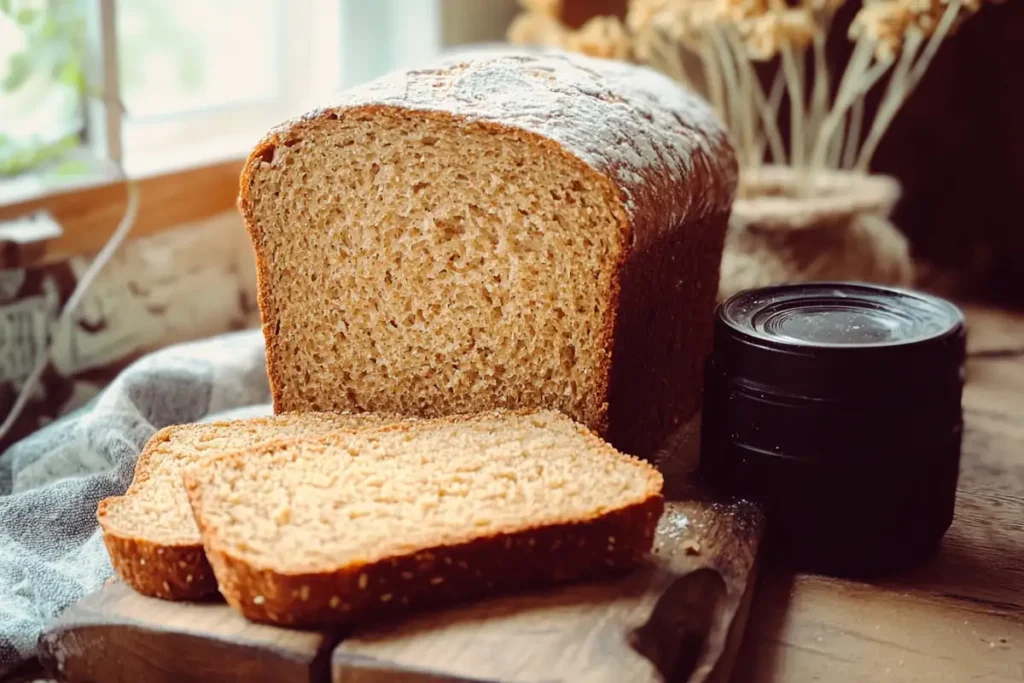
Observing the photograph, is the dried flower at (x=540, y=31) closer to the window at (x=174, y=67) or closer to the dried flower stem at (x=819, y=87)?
the window at (x=174, y=67)

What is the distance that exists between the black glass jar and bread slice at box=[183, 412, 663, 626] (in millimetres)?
203

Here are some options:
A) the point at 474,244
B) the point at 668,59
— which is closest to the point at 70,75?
the point at 474,244

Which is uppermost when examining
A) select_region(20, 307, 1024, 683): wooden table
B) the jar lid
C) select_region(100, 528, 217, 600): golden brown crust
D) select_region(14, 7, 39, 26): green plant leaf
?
select_region(14, 7, 39, 26): green plant leaf

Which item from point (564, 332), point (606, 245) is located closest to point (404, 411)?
point (564, 332)

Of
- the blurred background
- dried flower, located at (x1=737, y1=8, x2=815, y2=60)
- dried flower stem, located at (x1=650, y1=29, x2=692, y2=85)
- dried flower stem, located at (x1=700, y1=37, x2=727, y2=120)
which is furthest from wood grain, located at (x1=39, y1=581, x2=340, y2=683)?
dried flower stem, located at (x1=650, y1=29, x2=692, y2=85)

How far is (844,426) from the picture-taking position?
1.48m

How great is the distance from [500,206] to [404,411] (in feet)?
1.30

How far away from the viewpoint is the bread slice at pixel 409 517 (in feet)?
4.10

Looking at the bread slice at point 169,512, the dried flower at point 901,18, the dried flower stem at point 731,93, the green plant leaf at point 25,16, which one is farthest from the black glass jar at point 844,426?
the green plant leaf at point 25,16

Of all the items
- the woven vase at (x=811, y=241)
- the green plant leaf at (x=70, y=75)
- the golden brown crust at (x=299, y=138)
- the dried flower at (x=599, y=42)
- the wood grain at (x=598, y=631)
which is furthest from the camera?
the dried flower at (x=599, y=42)

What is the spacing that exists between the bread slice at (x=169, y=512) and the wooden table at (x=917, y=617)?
686 millimetres

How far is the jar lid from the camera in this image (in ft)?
4.83

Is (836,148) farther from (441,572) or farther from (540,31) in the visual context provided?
(441,572)

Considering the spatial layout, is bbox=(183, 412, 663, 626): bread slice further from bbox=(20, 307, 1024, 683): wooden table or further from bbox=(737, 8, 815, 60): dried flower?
bbox=(737, 8, 815, 60): dried flower
